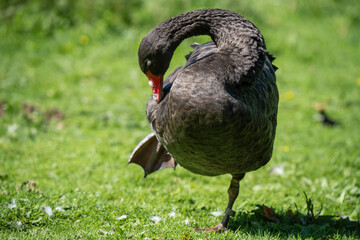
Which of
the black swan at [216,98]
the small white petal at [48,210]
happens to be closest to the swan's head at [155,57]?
the black swan at [216,98]

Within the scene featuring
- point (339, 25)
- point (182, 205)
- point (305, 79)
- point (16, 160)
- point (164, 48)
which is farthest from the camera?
point (339, 25)

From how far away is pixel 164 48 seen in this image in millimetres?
3797

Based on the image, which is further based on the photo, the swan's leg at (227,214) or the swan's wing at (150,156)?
the swan's wing at (150,156)

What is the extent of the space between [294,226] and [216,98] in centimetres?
174

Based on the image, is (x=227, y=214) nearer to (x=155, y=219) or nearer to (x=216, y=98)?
(x=155, y=219)

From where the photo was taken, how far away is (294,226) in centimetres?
414

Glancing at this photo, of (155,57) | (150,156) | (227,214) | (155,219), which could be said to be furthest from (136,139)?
(155,57)

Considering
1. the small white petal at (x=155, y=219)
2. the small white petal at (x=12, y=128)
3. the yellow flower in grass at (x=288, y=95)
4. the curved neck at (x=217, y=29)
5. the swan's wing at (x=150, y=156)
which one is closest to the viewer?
the curved neck at (x=217, y=29)

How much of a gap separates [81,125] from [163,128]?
3.77 metres

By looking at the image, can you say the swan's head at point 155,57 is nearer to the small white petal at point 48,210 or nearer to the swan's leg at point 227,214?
the swan's leg at point 227,214

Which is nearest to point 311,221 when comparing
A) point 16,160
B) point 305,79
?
point 16,160

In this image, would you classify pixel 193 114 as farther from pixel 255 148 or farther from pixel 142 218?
pixel 142 218

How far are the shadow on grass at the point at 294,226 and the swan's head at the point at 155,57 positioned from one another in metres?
1.50

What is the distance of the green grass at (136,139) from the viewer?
13.2 ft
